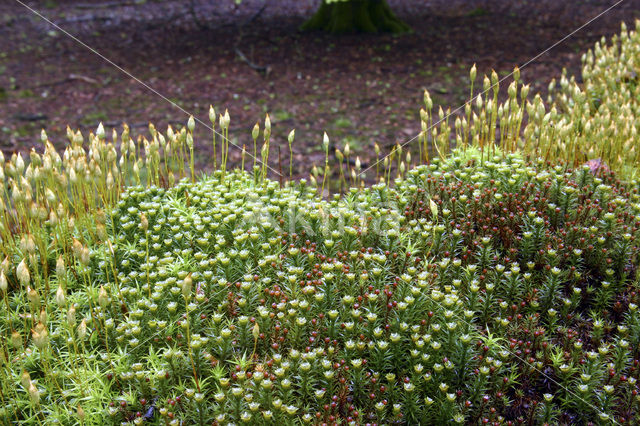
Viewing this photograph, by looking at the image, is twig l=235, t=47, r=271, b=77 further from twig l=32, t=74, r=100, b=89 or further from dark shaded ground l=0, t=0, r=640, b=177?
twig l=32, t=74, r=100, b=89

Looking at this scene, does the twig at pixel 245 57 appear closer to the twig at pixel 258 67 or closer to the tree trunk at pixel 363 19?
the twig at pixel 258 67

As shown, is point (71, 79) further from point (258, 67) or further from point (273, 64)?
point (273, 64)

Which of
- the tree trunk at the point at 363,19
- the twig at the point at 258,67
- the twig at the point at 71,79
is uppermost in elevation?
the tree trunk at the point at 363,19

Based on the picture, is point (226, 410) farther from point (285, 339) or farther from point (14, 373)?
point (14, 373)

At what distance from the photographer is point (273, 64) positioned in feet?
33.8

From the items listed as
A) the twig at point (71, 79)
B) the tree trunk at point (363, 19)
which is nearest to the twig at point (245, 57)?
the tree trunk at point (363, 19)

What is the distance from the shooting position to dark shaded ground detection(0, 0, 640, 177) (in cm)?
827

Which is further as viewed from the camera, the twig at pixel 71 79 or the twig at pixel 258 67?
the twig at pixel 258 67

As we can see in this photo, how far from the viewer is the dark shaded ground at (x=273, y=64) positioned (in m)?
8.27

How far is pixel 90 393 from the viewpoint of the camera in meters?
2.63

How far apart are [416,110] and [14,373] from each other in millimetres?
6910

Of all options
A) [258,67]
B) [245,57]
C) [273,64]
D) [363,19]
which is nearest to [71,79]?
[245,57]

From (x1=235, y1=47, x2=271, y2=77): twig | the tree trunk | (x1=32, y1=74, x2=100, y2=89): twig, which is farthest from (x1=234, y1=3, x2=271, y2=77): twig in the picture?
(x1=32, y1=74, x2=100, y2=89): twig

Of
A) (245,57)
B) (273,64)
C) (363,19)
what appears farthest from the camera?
(363,19)
